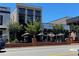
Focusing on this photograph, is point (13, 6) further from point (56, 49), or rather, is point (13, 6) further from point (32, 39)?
point (56, 49)

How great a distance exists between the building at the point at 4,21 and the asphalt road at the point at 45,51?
36 centimetres

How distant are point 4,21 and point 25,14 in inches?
20.2

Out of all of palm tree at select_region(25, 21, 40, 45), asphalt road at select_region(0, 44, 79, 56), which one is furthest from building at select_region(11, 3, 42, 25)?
asphalt road at select_region(0, 44, 79, 56)

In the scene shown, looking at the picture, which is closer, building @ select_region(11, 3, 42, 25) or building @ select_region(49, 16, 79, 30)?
building @ select_region(49, 16, 79, 30)

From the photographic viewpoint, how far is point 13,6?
6855 mm

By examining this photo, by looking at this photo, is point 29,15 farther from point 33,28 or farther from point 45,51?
point 45,51

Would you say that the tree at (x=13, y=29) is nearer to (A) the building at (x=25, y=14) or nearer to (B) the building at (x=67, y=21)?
(A) the building at (x=25, y=14)

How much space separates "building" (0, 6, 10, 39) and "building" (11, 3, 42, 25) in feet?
0.44

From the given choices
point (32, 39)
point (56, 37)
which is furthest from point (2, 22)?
point (56, 37)

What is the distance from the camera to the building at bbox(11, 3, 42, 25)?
285 inches

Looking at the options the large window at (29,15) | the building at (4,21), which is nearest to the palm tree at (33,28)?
the large window at (29,15)

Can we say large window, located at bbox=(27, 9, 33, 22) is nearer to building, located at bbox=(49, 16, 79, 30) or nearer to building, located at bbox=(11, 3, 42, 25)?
building, located at bbox=(11, 3, 42, 25)

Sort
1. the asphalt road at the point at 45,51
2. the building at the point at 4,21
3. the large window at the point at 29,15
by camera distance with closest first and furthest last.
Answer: the asphalt road at the point at 45,51
the building at the point at 4,21
the large window at the point at 29,15

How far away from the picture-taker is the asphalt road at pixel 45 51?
691 centimetres
